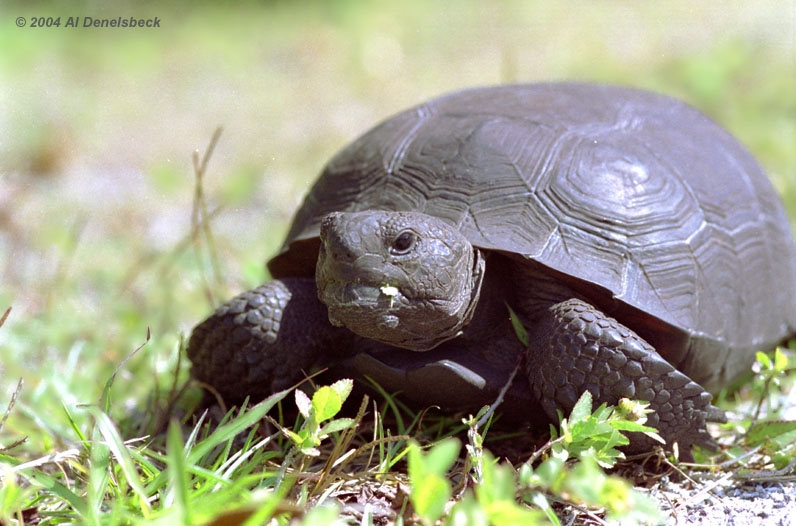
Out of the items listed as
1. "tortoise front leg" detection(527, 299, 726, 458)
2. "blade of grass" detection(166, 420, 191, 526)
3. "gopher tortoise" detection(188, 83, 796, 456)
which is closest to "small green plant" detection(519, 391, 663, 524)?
"tortoise front leg" detection(527, 299, 726, 458)

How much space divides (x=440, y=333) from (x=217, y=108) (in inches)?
246

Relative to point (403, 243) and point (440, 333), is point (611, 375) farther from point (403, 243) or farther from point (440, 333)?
point (403, 243)

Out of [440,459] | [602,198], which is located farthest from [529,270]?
[440,459]

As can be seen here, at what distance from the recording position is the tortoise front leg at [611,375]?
1.94 meters

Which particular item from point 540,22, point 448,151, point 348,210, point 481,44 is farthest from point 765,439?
point 540,22

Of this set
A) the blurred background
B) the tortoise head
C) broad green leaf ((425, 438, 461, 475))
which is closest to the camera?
broad green leaf ((425, 438, 461, 475))

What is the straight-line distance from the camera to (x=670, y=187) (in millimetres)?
2340

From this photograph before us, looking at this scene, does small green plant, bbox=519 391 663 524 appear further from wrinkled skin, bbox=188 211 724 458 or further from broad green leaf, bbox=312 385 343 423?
broad green leaf, bbox=312 385 343 423

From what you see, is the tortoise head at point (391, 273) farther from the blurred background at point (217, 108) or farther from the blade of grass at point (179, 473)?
the blurred background at point (217, 108)

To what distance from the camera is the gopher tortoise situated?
1958 mm

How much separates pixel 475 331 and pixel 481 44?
760 centimetres

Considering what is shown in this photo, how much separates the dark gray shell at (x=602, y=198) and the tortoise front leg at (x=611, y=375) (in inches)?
5.8

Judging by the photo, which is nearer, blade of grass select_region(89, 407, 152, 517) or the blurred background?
blade of grass select_region(89, 407, 152, 517)

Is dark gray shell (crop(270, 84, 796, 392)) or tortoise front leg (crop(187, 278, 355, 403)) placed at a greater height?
dark gray shell (crop(270, 84, 796, 392))
